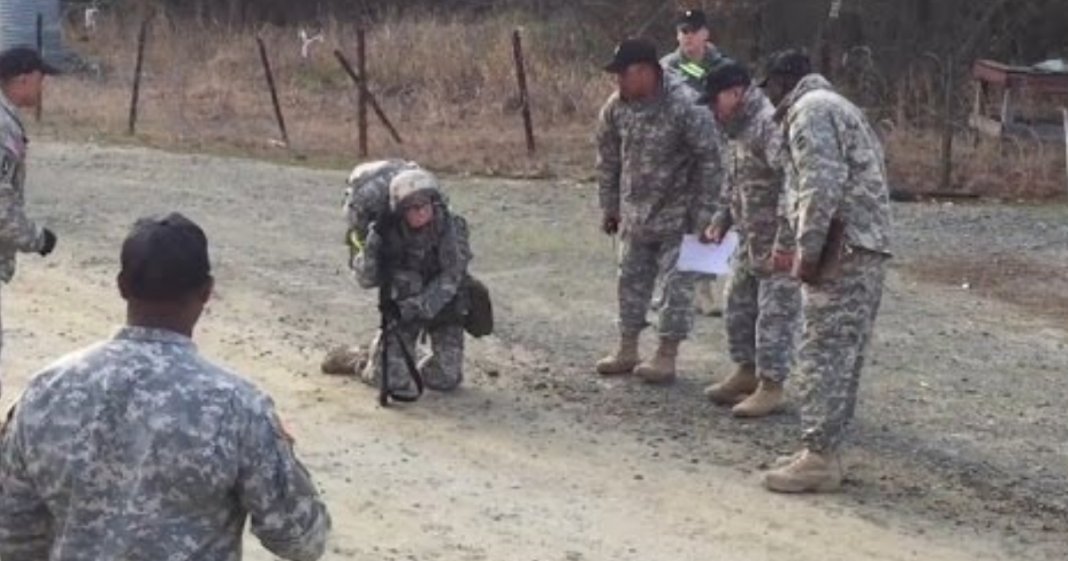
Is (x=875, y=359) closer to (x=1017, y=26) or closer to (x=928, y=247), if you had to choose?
(x=928, y=247)

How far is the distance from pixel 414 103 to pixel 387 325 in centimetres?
1473

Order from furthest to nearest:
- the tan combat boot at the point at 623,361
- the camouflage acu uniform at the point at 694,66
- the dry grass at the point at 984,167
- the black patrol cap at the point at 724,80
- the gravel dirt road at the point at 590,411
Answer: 1. the dry grass at the point at 984,167
2. the camouflage acu uniform at the point at 694,66
3. the tan combat boot at the point at 623,361
4. the black patrol cap at the point at 724,80
5. the gravel dirt road at the point at 590,411

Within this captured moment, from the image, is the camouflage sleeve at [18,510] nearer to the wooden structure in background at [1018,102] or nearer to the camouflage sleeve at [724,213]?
the camouflage sleeve at [724,213]

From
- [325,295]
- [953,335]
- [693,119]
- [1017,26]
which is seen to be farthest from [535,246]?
[1017,26]

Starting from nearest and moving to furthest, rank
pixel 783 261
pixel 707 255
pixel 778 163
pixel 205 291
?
pixel 205 291
pixel 783 261
pixel 778 163
pixel 707 255

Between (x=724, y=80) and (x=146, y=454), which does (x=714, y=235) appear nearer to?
(x=724, y=80)

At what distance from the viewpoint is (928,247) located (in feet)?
47.0

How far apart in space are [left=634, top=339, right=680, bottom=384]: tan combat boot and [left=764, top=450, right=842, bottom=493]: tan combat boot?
69.8 inches

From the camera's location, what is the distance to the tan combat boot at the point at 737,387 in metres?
Result: 9.03

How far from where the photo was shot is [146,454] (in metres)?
3.56

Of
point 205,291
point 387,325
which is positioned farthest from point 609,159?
point 205,291

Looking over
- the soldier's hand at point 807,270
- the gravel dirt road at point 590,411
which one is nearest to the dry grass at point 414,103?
the gravel dirt road at point 590,411

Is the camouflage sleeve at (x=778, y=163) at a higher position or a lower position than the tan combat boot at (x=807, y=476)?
higher

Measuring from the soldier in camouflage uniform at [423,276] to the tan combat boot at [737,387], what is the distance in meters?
1.29
